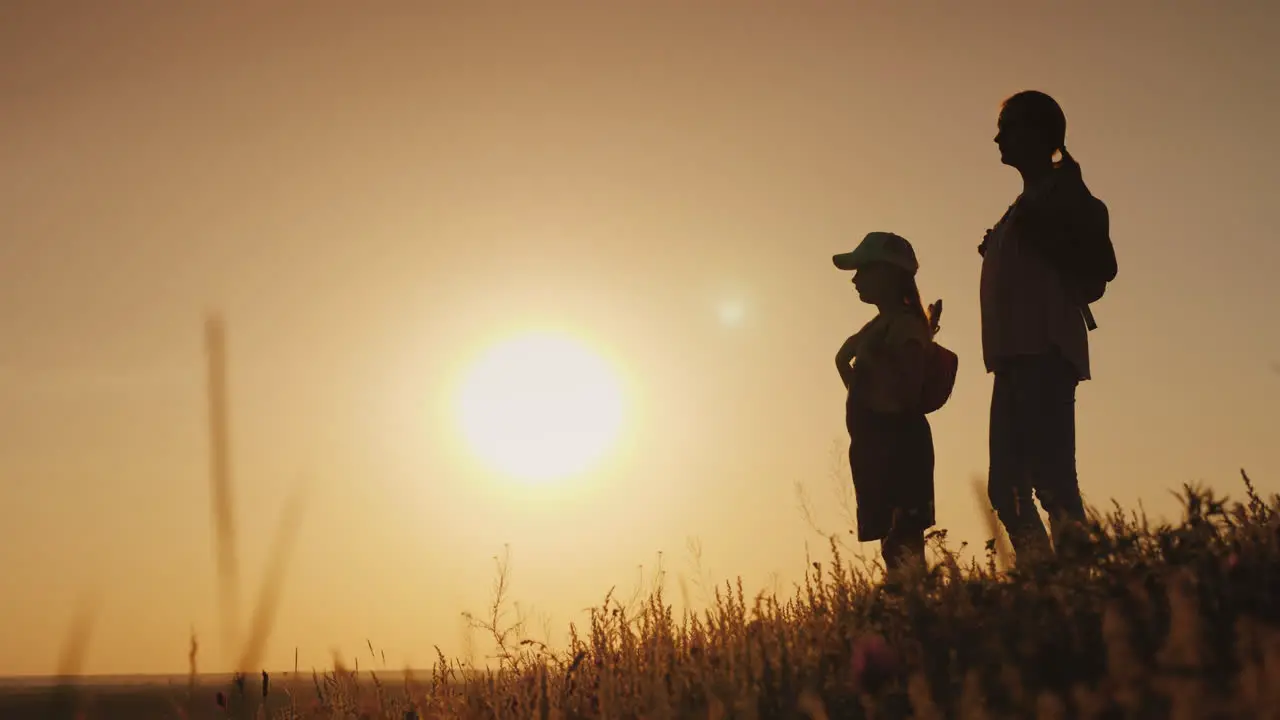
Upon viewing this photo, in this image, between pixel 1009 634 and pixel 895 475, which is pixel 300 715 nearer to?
pixel 1009 634

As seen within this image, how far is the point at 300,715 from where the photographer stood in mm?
4543

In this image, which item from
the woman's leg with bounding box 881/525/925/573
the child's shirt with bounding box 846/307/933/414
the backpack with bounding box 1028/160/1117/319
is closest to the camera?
the backpack with bounding box 1028/160/1117/319

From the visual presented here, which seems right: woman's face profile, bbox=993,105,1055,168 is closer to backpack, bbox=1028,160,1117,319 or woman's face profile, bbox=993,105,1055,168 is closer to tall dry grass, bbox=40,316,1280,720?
backpack, bbox=1028,160,1117,319

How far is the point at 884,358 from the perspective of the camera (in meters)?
6.14

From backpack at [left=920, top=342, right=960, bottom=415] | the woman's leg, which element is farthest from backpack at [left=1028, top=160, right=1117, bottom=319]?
the woman's leg

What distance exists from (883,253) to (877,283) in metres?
0.18

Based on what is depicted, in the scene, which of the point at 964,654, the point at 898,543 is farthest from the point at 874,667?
the point at 898,543

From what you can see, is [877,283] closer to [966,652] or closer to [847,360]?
[847,360]

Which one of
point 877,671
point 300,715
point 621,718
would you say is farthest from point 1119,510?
point 300,715

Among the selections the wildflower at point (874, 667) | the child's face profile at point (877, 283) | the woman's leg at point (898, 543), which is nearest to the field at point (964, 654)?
the wildflower at point (874, 667)

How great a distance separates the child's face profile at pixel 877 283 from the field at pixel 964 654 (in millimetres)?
1964

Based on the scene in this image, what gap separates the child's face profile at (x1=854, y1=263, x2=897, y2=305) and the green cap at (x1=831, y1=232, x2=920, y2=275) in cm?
5

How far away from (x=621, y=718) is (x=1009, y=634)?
135 cm

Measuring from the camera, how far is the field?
2.79 metres
